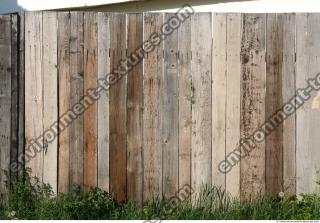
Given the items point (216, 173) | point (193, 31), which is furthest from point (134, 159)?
point (193, 31)

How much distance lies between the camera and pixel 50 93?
203 inches

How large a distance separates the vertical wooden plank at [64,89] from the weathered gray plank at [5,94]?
472 millimetres

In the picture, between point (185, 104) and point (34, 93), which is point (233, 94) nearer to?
point (185, 104)

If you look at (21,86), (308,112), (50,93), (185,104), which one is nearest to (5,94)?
(21,86)

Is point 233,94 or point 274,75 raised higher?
point 274,75

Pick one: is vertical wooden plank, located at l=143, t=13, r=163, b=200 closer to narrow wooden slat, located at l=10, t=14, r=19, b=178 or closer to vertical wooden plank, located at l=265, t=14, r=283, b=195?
vertical wooden plank, located at l=265, t=14, r=283, b=195

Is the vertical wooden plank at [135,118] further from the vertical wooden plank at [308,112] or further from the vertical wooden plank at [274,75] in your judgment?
the vertical wooden plank at [308,112]

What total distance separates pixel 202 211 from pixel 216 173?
1.25ft

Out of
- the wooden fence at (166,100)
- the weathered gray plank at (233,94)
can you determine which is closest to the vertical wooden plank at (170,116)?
the wooden fence at (166,100)

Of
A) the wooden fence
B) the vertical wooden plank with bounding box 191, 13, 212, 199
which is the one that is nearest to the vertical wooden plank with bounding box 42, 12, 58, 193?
the wooden fence

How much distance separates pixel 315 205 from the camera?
5.00 metres

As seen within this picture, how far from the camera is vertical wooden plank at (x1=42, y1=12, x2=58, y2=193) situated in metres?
5.12

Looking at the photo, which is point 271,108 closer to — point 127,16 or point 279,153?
point 279,153

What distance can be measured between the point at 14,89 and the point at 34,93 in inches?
7.4
